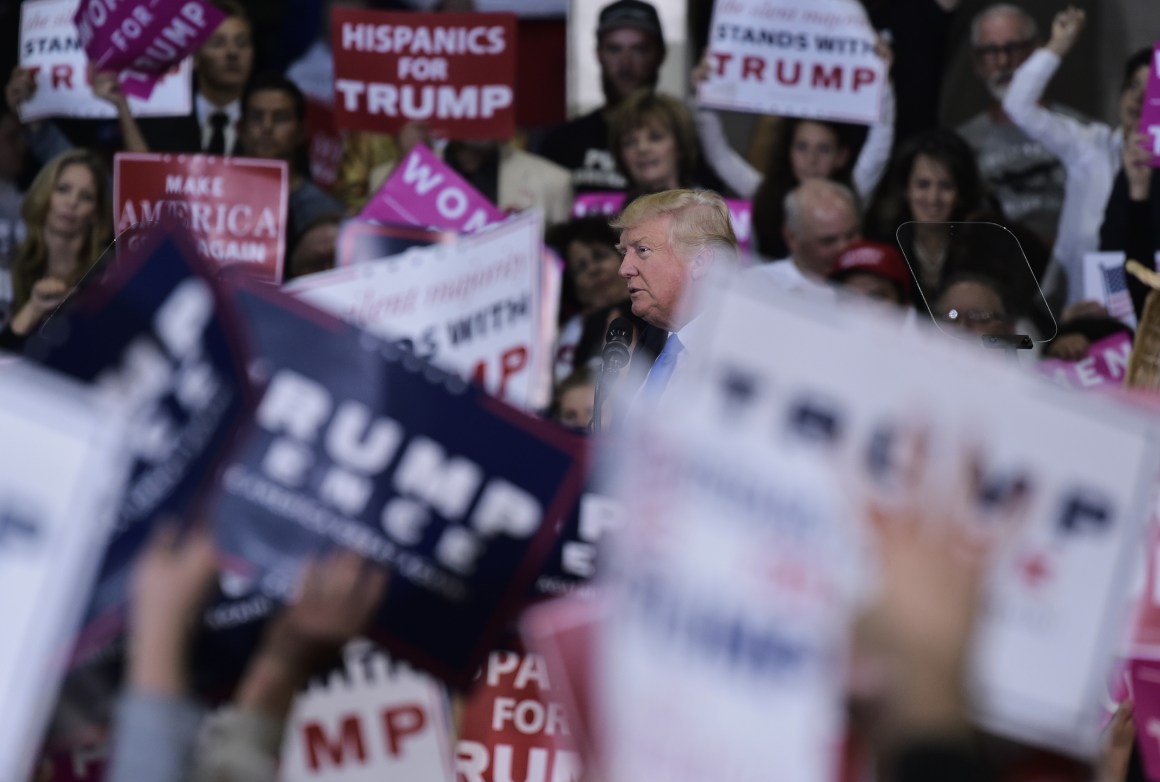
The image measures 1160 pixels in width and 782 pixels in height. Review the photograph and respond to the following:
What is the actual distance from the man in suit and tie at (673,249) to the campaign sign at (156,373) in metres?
2.10

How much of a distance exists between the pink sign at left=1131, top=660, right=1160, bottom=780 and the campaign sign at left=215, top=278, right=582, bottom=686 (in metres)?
1.36

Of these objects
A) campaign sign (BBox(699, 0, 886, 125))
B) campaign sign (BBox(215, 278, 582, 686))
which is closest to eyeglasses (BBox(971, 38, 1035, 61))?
campaign sign (BBox(699, 0, 886, 125))

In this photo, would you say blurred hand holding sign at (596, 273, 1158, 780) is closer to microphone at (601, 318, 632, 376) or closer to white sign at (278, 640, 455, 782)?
white sign at (278, 640, 455, 782)

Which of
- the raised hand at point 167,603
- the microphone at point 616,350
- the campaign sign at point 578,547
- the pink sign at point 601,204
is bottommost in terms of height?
the pink sign at point 601,204

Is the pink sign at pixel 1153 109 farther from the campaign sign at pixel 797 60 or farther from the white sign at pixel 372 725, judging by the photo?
the white sign at pixel 372 725

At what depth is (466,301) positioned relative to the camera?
196 inches

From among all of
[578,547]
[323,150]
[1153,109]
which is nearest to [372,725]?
[578,547]

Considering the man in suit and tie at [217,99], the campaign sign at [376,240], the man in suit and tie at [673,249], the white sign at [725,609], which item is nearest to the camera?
the white sign at [725,609]

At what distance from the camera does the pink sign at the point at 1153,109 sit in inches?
254

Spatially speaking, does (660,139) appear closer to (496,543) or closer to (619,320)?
(619,320)

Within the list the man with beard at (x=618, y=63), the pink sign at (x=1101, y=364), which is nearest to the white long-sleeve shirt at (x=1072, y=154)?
the pink sign at (x=1101, y=364)

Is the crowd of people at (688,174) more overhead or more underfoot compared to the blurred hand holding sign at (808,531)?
more underfoot

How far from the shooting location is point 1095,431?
1.97m

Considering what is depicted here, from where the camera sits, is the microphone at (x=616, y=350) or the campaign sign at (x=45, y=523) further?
the microphone at (x=616, y=350)
